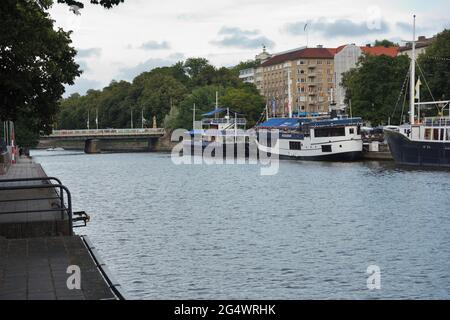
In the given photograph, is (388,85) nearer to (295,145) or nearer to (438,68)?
(438,68)

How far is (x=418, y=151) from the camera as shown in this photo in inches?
2771

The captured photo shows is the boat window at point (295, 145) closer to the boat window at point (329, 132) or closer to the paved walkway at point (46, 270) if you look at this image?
the boat window at point (329, 132)

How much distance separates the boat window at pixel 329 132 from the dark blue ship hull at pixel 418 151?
36.3 ft

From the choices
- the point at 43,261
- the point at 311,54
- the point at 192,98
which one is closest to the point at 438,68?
the point at 192,98

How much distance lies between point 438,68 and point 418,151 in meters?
26.3

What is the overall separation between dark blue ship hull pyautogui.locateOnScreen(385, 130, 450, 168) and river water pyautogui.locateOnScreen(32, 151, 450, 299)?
14.8 m

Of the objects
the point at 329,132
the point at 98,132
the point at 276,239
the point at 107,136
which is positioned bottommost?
the point at 276,239

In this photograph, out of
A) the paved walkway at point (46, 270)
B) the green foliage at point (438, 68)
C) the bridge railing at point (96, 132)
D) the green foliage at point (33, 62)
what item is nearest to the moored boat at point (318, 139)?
the green foliage at point (438, 68)

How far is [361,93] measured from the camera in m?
108

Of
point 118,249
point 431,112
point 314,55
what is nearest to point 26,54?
point 118,249

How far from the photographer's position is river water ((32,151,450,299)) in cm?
1980

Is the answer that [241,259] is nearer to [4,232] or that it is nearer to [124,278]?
[124,278]

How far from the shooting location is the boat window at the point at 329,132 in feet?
284
